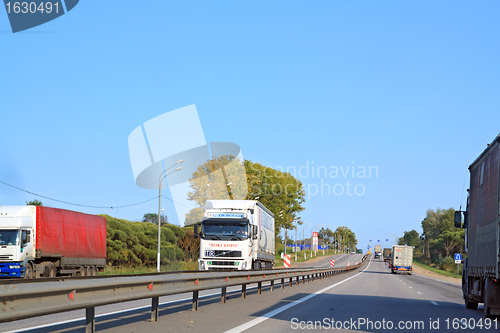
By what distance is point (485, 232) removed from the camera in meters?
13.8

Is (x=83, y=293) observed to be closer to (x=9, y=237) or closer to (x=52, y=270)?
(x=9, y=237)

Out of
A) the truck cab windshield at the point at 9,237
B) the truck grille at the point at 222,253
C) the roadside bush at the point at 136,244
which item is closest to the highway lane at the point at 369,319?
the truck grille at the point at 222,253

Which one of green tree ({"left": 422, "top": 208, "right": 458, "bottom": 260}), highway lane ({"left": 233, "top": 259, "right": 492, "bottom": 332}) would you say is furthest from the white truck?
green tree ({"left": 422, "top": 208, "right": 458, "bottom": 260})

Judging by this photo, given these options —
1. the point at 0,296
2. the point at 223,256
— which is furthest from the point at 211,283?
the point at 223,256

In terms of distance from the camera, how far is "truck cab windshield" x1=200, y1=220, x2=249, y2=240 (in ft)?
98.6

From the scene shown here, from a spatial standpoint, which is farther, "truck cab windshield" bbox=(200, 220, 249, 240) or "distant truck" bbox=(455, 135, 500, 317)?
"truck cab windshield" bbox=(200, 220, 249, 240)

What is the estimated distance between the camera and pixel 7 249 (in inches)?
1076

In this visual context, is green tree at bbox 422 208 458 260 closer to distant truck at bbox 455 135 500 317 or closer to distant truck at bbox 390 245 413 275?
distant truck at bbox 390 245 413 275

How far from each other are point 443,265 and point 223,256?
9334 centimetres

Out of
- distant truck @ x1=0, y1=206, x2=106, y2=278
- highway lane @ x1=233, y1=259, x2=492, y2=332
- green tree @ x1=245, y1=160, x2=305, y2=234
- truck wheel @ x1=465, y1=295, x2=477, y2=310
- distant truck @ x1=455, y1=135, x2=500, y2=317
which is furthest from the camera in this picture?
green tree @ x1=245, y1=160, x2=305, y2=234

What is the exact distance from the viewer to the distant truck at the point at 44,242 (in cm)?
2738

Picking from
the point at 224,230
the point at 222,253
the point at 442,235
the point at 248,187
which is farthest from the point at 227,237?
the point at 442,235

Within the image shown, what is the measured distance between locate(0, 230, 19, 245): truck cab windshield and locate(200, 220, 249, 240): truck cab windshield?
838 cm

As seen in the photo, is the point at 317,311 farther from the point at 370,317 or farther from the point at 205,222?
the point at 205,222
